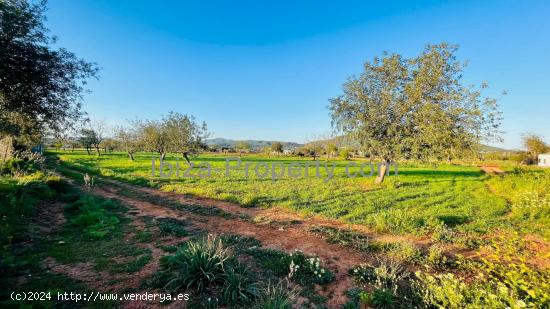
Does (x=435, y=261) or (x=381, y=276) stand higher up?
(x=381, y=276)

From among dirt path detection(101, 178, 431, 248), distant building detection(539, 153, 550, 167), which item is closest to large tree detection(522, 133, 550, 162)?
distant building detection(539, 153, 550, 167)

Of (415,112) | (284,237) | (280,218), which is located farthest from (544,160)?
(284,237)

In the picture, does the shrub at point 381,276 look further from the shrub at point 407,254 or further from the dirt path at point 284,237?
the shrub at point 407,254

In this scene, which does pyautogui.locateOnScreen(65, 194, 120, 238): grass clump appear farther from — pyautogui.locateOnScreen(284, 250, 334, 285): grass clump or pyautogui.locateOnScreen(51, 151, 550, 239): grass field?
pyautogui.locateOnScreen(284, 250, 334, 285): grass clump

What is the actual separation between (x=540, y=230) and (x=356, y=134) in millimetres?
11177

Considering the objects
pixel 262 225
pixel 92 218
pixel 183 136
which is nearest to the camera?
pixel 92 218

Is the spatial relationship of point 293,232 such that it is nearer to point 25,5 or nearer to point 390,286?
point 390,286

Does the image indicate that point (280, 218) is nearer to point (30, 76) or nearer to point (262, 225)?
point (262, 225)

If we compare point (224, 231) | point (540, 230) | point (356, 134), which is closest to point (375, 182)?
point (356, 134)

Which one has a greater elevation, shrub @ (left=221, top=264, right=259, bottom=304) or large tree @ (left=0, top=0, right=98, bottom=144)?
large tree @ (left=0, top=0, right=98, bottom=144)

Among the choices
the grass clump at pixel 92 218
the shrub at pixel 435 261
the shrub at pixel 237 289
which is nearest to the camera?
→ the shrub at pixel 237 289

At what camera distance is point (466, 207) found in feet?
46.2

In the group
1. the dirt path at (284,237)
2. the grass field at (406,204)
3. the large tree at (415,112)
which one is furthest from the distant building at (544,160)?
the dirt path at (284,237)

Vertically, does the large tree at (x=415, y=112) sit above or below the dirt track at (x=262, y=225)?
above
